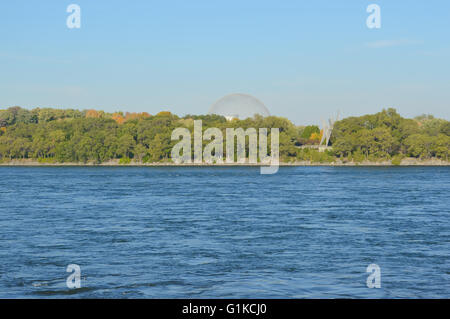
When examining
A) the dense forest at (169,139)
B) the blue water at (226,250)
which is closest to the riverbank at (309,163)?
the dense forest at (169,139)

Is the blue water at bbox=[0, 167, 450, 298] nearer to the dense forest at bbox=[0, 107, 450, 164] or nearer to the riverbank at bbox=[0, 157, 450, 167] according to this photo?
the dense forest at bbox=[0, 107, 450, 164]

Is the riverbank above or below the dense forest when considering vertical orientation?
below

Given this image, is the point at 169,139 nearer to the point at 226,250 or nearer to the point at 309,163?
the point at 309,163

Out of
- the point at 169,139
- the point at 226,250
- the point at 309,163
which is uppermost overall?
the point at 169,139

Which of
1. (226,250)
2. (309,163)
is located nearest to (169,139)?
(309,163)

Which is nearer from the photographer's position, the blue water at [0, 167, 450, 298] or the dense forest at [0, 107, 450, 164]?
the blue water at [0, 167, 450, 298]

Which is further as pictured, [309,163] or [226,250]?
[309,163]

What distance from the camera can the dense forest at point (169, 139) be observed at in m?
123

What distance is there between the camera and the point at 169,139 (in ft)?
422

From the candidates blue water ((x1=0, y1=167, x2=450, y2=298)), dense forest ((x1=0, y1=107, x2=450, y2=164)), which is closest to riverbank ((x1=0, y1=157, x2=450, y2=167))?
dense forest ((x1=0, y1=107, x2=450, y2=164))

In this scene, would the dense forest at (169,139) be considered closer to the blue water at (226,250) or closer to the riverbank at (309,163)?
the riverbank at (309,163)

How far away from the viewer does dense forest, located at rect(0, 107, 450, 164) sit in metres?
123

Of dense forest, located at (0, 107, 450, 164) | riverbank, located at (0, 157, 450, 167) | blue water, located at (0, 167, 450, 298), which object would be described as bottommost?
blue water, located at (0, 167, 450, 298)
